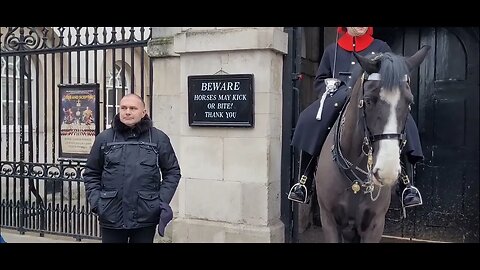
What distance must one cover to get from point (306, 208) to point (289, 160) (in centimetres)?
138

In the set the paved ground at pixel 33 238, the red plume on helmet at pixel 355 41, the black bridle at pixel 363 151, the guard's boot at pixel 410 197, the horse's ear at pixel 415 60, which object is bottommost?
the paved ground at pixel 33 238

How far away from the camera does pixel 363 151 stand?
3492 mm

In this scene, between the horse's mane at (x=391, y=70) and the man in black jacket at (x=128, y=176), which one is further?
the man in black jacket at (x=128, y=176)

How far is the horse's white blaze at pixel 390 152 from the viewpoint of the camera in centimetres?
301

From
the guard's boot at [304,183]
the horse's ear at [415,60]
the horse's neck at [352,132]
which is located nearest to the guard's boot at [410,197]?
the horse's neck at [352,132]

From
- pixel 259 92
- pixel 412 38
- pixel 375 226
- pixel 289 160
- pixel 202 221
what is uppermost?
pixel 412 38

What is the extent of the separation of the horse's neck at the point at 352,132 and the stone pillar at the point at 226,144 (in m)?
2.05

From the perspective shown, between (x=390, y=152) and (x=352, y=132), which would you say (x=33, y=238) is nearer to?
(x=352, y=132)

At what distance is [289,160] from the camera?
6.05 m

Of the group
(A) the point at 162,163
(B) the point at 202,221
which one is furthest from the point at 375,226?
(B) the point at 202,221

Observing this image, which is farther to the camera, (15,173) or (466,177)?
(15,173)

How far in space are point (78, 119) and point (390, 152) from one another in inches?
197

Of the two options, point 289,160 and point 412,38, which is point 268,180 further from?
point 412,38

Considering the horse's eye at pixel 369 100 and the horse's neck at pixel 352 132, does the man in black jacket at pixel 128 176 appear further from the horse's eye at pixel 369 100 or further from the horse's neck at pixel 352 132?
the horse's eye at pixel 369 100
